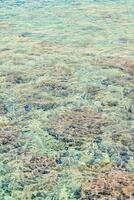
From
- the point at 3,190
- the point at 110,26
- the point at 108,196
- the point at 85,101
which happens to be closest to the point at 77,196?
the point at 108,196

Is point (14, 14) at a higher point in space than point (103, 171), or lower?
lower

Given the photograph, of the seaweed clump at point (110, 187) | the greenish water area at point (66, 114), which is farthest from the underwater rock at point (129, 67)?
the seaweed clump at point (110, 187)

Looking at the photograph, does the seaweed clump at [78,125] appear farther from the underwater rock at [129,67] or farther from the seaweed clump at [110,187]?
the underwater rock at [129,67]

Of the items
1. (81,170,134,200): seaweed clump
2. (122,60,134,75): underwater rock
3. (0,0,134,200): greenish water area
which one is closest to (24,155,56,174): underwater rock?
(0,0,134,200): greenish water area

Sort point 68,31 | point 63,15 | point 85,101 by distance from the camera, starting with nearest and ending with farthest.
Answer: point 85,101 < point 68,31 < point 63,15

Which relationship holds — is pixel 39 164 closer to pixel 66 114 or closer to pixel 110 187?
pixel 110 187

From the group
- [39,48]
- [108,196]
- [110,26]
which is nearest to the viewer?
[108,196]

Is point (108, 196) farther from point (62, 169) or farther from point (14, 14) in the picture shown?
point (14, 14)
